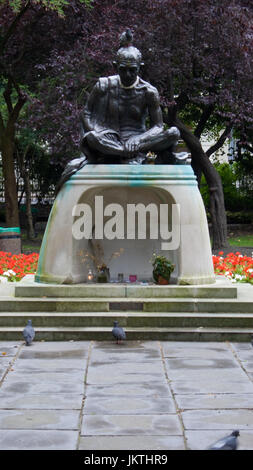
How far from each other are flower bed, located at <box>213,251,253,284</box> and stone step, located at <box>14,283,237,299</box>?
2803mm

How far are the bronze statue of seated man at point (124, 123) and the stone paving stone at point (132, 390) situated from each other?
3.61m

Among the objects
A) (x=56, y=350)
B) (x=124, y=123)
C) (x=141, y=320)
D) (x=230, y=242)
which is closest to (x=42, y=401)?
(x=56, y=350)

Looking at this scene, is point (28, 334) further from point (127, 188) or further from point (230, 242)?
point (230, 242)

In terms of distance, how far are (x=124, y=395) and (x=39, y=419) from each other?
92cm

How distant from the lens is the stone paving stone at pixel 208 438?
16.3 ft

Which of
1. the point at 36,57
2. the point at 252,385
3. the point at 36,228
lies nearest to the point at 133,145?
the point at 252,385

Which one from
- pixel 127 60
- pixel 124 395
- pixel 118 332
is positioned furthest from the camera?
pixel 127 60

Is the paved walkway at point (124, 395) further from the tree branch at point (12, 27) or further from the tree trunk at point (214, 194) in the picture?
the tree trunk at point (214, 194)

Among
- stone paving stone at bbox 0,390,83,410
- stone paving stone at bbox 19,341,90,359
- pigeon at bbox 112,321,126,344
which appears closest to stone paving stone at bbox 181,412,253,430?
stone paving stone at bbox 0,390,83,410

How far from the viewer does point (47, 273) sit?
9383 millimetres

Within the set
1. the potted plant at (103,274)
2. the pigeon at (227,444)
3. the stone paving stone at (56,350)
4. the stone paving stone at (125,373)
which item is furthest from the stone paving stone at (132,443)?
the potted plant at (103,274)

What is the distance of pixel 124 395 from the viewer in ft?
20.5

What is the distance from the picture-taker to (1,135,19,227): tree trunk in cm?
1908

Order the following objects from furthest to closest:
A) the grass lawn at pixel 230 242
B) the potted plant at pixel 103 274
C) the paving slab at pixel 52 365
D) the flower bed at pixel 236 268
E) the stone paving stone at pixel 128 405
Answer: the grass lawn at pixel 230 242, the flower bed at pixel 236 268, the potted plant at pixel 103 274, the paving slab at pixel 52 365, the stone paving stone at pixel 128 405
